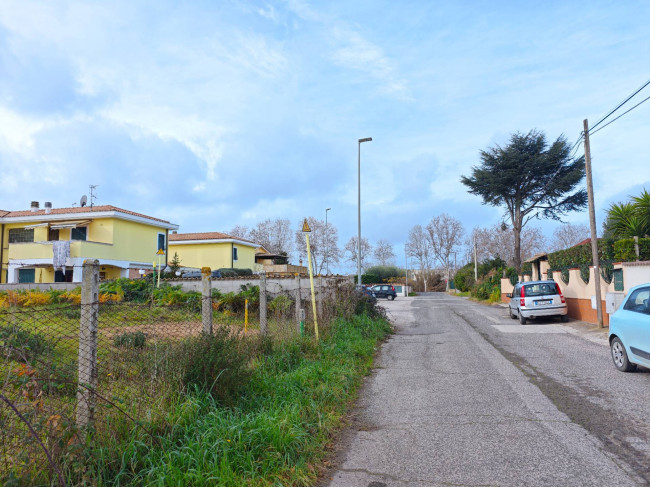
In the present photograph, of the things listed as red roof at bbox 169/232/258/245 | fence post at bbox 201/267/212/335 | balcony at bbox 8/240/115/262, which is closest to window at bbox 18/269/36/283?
balcony at bbox 8/240/115/262

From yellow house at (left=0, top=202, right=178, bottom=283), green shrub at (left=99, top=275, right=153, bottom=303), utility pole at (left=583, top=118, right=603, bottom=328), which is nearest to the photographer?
utility pole at (left=583, top=118, right=603, bottom=328)

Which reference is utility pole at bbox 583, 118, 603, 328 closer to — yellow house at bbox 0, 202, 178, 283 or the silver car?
the silver car

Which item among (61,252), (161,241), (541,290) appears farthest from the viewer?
(161,241)

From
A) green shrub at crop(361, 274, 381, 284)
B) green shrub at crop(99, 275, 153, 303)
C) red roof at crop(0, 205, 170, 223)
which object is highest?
red roof at crop(0, 205, 170, 223)

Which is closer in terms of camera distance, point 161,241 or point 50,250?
point 50,250

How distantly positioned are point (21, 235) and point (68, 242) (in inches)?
285

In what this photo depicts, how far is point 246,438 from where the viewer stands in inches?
163

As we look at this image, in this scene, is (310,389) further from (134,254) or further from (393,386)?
(134,254)

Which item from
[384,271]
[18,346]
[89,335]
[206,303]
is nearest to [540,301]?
[206,303]

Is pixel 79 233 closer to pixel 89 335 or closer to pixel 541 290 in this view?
pixel 541 290

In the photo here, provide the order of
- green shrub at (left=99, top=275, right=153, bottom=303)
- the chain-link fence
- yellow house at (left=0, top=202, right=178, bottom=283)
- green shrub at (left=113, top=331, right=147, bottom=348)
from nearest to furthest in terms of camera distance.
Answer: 1. the chain-link fence
2. green shrub at (left=113, top=331, right=147, bottom=348)
3. green shrub at (left=99, top=275, right=153, bottom=303)
4. yellow house at (left=0, top=202, right=178, bottom=283)

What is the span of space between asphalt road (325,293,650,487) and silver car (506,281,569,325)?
7.28m

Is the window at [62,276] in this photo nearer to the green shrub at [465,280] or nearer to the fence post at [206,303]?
the fence post at [206,303]

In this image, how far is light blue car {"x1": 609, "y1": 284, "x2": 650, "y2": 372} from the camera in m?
7.16
